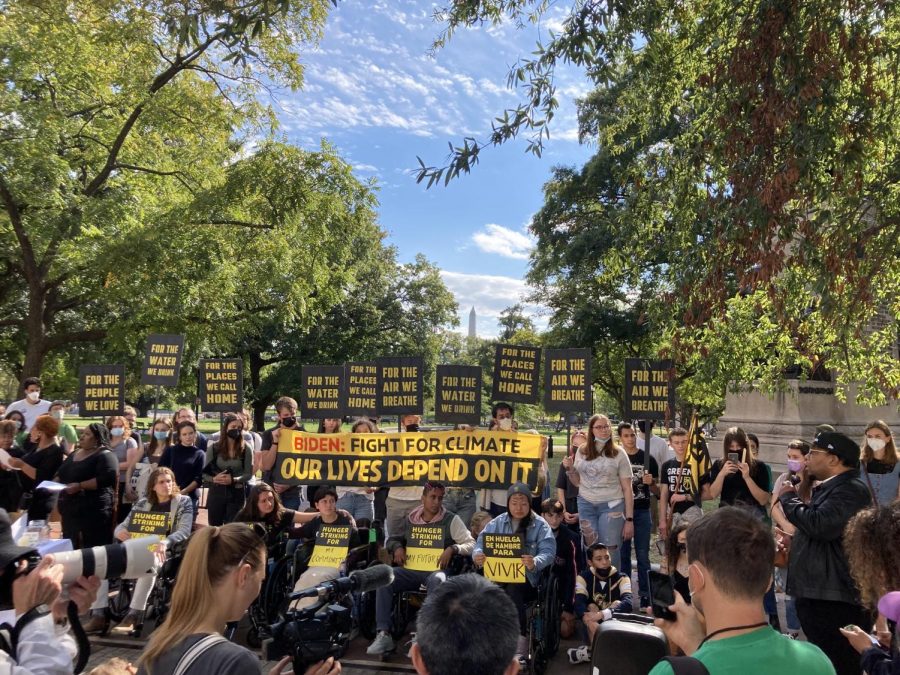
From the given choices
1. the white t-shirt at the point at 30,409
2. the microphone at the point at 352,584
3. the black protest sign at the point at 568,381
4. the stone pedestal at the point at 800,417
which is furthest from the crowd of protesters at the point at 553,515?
the stone pedestal at the point at 800,417

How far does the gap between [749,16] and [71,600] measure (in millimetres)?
5618

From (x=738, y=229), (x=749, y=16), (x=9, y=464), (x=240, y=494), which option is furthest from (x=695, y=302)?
(x=9, y=464)

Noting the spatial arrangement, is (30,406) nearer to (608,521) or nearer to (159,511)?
(159,511)

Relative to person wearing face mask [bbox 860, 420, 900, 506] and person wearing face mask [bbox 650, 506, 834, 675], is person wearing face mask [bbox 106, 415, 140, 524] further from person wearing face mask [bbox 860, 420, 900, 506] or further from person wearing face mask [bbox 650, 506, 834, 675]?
person wearing face mask [bbox 860, 420, 900, 506]

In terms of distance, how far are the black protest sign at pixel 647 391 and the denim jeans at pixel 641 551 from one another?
1144mm

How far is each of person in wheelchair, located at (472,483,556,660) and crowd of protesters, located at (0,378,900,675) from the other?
0.05ft

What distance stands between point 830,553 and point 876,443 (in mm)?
3325

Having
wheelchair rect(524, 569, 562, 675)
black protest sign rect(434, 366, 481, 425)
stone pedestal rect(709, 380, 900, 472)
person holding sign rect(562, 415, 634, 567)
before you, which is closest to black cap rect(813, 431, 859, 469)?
wheelchair rect(524, 569, 562, 675)

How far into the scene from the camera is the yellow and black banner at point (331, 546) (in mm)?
6453

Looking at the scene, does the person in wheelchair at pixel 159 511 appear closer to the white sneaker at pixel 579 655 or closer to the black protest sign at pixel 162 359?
the black protest sign at pixel 162 359

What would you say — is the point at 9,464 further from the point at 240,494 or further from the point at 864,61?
the point at 864,61

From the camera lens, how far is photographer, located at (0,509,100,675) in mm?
2369

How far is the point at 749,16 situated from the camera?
5.07m

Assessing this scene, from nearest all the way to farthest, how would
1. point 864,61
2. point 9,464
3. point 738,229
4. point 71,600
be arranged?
point 71,600 < point 738,229 < point 864,61 < point 9,464
